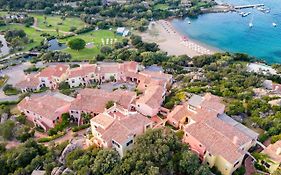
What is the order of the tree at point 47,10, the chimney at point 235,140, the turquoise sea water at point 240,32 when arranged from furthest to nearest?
the tree at point 47,10
the turquoise sea water at point 240,32
the chimney at point 235,140

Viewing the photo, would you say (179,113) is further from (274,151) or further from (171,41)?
(171,41)

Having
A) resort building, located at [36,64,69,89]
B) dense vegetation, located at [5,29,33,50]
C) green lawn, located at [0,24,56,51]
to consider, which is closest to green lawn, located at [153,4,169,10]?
green lawn, located at [0,24,56,51]

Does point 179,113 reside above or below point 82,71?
above

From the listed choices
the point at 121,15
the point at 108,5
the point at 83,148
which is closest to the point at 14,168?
the point at 83,148

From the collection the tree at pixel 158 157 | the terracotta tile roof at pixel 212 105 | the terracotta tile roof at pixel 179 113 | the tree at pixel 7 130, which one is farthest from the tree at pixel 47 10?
the tree at pixel 158 157

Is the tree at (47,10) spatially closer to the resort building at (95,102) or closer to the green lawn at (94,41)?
the green lawn at (94,41)

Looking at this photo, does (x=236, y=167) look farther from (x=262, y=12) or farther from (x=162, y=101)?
(x=262, y=12)

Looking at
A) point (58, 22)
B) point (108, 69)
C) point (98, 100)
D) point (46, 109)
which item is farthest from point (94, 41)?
point (98, 100)

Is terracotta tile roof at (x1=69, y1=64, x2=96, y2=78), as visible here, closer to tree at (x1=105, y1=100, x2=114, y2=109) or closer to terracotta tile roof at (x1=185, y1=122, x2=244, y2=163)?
tree at (x1=105, y1=100, x2=114, y2=109)
